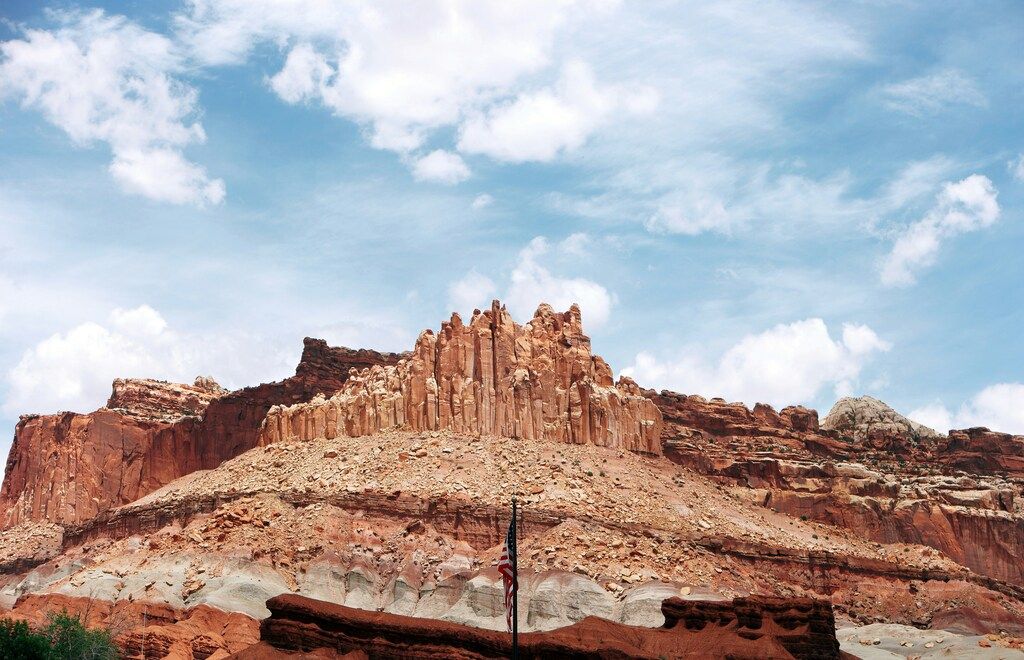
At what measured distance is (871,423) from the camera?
15288 centimetres

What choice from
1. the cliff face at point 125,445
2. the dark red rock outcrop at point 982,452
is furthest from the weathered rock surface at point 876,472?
the cliff face at point 125,445

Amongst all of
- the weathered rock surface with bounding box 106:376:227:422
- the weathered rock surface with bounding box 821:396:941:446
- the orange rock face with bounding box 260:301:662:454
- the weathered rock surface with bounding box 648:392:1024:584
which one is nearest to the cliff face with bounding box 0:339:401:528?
the weathered rock surface with bounding box 106:376:227:422

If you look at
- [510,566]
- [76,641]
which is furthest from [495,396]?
[510,566]

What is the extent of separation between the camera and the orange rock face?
4419 inches

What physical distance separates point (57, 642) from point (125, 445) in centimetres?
8105

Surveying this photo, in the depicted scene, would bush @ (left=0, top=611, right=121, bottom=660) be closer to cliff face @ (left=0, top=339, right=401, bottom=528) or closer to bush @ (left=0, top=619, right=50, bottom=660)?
bush @ (left=0, top=619, right=50, bottom=660)

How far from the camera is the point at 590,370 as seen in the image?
390 ft

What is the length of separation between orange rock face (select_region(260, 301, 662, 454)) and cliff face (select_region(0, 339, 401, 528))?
80.3 ft

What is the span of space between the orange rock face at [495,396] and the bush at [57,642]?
41.0 metres

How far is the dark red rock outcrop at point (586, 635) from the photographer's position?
6856 cm

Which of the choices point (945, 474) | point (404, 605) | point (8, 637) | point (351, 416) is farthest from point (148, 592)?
point (945, 474)

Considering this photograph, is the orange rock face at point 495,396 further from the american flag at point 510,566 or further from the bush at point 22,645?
the american flag at point 510,566

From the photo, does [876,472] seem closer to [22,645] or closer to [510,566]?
[510,566]

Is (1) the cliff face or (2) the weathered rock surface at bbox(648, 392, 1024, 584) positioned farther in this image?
(1) the cliff face
